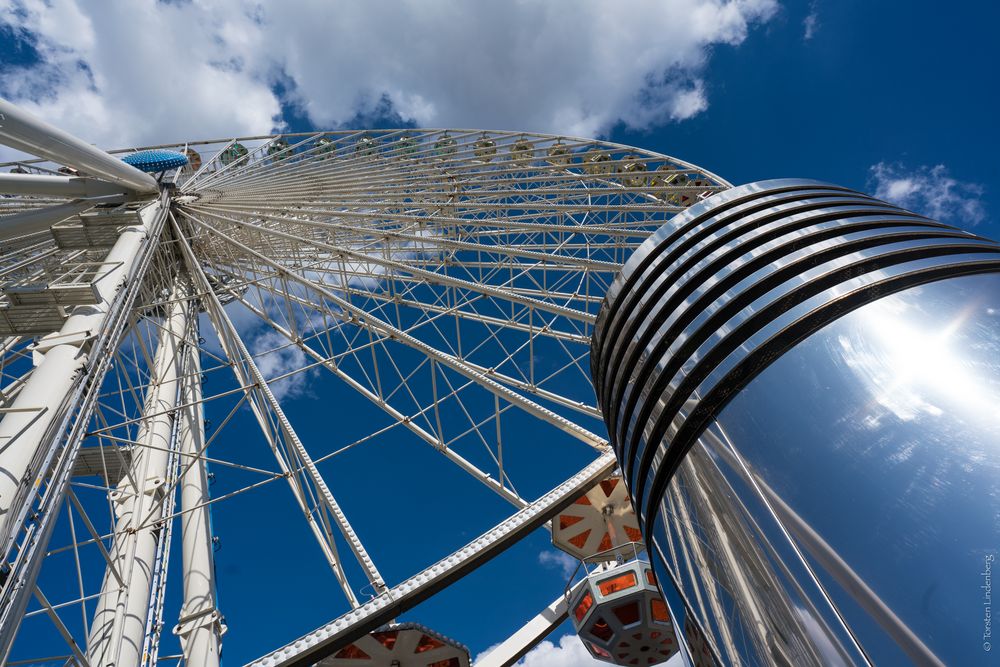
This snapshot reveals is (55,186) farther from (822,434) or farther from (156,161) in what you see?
(822,434)

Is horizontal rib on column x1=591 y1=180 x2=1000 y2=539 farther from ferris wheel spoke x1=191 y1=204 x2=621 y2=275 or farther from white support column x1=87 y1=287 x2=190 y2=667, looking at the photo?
white support column x1=87 y1=287 x2=190 y2=667

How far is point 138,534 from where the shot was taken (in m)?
9.45

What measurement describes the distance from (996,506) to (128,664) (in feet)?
29.6

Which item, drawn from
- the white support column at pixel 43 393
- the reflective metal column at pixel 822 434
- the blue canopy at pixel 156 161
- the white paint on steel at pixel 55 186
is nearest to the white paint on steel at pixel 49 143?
the white paint on steel at pixel 55 186

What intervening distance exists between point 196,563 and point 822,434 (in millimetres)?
9330

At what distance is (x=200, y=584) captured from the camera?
895cm

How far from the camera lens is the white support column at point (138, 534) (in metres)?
7.87

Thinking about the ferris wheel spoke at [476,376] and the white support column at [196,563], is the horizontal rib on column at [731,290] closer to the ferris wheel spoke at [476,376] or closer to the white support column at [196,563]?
the ferris wheel spoke at [476,376]

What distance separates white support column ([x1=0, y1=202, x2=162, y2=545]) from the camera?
4879mm

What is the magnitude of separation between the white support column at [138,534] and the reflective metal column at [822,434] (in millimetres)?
7172

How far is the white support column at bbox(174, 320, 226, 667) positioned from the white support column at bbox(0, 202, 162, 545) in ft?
9.84

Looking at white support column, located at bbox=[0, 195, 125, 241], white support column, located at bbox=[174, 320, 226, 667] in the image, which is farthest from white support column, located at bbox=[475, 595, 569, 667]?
white support column, located at bbox=[0, 195, 125, 241]

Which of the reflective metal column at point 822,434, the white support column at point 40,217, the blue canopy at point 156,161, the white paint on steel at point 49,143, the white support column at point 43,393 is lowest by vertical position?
the reflective metal column at point 822,434

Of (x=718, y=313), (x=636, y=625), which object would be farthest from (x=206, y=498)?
(x=718, y=313)
